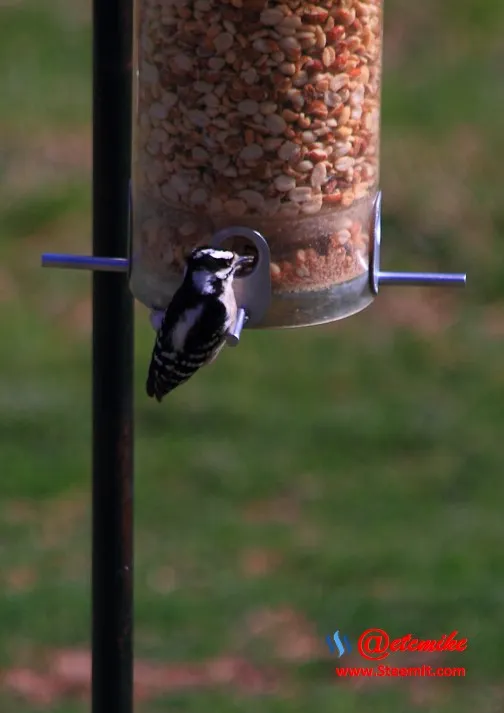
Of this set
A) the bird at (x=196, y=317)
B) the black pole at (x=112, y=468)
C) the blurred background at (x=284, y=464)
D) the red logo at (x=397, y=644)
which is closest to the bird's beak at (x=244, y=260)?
the bird at (x=196, y=317)

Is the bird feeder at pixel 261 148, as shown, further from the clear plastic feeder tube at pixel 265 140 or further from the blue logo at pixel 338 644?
the blue logo at pixel 338 644

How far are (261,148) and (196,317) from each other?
1.46 feet

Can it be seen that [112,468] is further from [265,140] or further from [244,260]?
[265,140]

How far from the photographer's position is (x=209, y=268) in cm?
325

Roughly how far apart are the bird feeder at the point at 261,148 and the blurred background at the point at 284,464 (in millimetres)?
2496

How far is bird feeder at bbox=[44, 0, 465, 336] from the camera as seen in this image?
3.32m

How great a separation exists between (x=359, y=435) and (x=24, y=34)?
6.26 meters

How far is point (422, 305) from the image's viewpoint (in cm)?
932

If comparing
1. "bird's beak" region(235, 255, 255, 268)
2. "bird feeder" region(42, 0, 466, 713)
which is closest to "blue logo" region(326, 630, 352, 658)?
"bird feeder" region(42, 0, 466, 713)

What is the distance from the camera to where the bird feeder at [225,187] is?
305 cm

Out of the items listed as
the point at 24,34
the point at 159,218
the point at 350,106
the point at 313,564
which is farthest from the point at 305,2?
the point at 24,34

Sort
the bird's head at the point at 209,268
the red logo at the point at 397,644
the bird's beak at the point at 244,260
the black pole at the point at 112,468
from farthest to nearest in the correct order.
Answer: the red logo at the point at 397,644 < the bird's beak at the point at 244,260 < the bird's head at the point at 209,268 < the black pole at the point at 112,468

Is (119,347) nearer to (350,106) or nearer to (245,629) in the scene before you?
(350,106)

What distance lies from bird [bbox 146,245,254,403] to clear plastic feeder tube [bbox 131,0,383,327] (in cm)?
13
